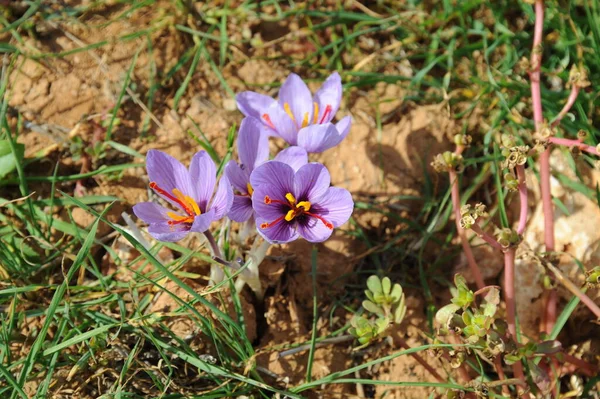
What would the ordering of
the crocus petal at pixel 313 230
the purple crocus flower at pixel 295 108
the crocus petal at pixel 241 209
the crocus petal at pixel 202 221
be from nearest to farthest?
1. the crocus petal at pixel 202 221
2. the crocus petal at pixel 313 230
3. the crocus petal at pixel 241 209
4. the purple crocus flower at pixel 295 108

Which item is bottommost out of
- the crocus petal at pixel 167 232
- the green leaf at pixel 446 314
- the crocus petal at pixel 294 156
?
the green leaf at pixel 446 314

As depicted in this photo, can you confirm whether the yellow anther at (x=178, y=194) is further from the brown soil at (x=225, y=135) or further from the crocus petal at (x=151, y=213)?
the brown soil at (x=225, y=135)

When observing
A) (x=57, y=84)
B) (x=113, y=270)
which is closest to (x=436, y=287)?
(x=113, y=270)

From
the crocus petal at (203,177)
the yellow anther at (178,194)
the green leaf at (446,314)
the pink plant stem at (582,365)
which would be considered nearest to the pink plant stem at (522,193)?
the green leaf at (446,314)

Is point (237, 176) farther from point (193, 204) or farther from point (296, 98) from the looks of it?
point (296, 98)

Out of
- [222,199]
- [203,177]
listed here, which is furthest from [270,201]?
[203,177]

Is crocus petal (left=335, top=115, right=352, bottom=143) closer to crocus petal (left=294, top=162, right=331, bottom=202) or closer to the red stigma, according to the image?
crocus petal (left=294, top=162, right=331, bottom=202)

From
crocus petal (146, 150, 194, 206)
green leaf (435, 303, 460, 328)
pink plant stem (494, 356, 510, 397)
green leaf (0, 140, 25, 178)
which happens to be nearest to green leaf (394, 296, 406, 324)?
green leaf (435, 303, 460, 328)

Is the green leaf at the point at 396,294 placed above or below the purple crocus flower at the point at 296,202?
below
